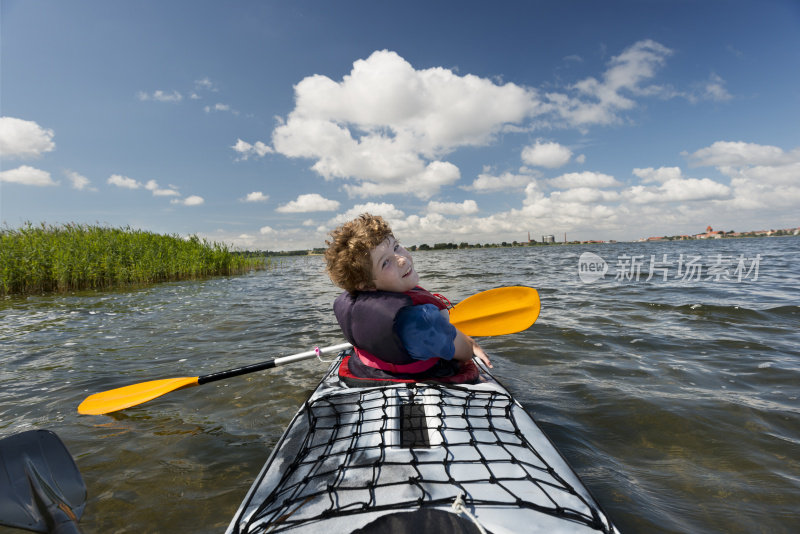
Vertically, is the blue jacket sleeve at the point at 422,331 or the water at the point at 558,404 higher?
the blue jacket sleeve at the point at 422,331

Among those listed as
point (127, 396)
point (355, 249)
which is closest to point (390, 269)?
point (355, 249)

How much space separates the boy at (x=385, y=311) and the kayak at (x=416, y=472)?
19cm

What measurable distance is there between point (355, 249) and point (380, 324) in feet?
1.42

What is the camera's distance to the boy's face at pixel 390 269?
2.00 m

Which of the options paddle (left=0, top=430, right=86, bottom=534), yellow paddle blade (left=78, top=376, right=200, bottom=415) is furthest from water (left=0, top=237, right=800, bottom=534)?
paddle (left=0, top=430, right=86, bottom=534)

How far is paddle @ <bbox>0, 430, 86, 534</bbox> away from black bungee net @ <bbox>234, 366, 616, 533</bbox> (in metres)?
0.76

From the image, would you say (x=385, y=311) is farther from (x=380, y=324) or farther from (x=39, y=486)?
(x=39, y=486)

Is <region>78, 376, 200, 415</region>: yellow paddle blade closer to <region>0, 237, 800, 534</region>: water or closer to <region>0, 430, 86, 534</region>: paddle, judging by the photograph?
<region>0, 237, 800, 534</region>: water

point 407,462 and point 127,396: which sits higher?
point 407,462

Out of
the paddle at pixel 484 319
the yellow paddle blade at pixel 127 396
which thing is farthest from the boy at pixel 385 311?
the yellow paddle blade at pixel 127 396

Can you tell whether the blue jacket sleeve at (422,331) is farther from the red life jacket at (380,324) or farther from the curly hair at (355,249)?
the curly hair at (355,249)

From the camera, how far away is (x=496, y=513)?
112 cm

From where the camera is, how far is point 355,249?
77.7 inches

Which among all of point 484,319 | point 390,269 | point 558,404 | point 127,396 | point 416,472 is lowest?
point 558,404
